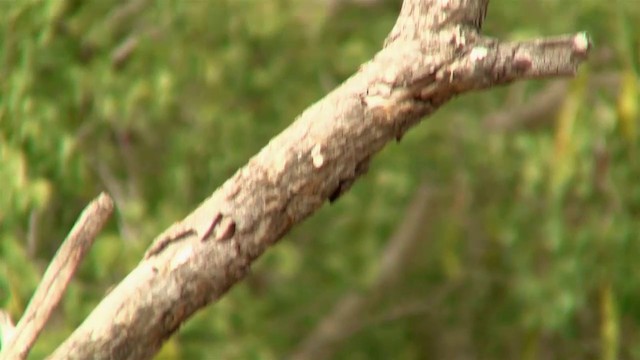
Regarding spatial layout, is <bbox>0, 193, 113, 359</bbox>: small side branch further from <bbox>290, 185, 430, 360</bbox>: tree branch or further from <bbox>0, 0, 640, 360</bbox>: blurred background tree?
<bbox>290, 185, 430, 360</bbox>: tree branch

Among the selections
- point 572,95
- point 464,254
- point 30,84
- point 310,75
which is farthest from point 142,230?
point 464,254

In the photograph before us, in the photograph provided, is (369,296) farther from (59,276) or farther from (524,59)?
(524,59)

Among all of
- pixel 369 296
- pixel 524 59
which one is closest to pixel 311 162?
pixel 524 59

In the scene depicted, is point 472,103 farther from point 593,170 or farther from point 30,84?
point 30,84

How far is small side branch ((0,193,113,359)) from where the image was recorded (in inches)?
37.9

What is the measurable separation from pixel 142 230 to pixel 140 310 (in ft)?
4.84

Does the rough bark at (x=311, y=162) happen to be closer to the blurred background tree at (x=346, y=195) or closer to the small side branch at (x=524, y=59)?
the small side branch at (x=524, y=59)

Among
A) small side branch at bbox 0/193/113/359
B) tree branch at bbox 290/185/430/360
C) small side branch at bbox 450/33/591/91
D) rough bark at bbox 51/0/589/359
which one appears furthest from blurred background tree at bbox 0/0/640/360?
small side branch at bbox 450/33/591/91

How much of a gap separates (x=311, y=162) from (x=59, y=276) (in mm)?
259

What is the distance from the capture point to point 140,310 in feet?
2.84

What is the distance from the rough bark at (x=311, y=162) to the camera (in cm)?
86

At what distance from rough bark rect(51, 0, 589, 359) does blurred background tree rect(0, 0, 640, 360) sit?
900 mm

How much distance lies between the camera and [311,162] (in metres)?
0.87

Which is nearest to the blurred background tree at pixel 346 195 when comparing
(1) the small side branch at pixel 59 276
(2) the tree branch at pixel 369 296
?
(2) the tree branch at pixel 369 296
